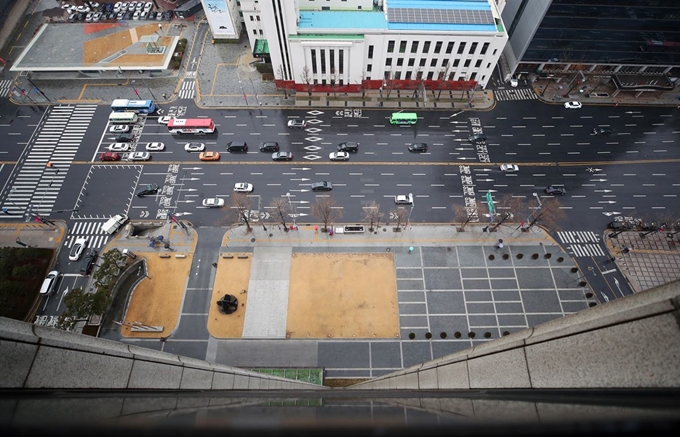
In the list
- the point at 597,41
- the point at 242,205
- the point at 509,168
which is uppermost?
→ the point at 597,41

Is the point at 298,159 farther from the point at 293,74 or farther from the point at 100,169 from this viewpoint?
the point at 100,169

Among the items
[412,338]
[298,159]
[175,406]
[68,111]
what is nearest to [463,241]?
[412,338]

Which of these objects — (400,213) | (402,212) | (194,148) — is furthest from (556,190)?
(194,148)

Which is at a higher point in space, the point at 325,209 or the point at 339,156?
the point at 339,156

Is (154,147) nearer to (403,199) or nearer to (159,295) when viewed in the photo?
(159,295)

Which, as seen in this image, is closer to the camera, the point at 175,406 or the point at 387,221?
the point at 175,406

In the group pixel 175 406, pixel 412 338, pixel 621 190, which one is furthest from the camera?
pixel 621 190

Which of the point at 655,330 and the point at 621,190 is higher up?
the point at 621,190
